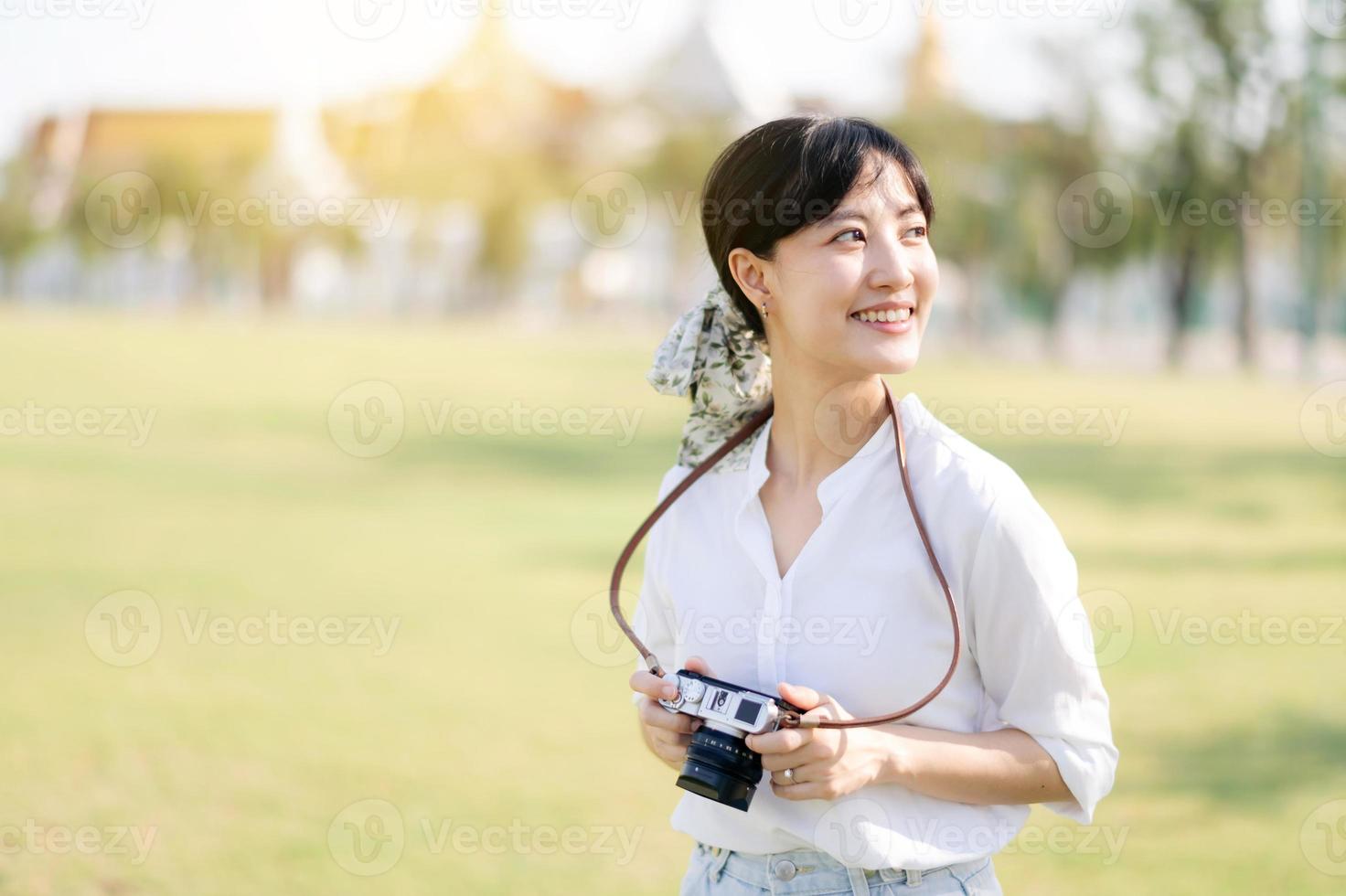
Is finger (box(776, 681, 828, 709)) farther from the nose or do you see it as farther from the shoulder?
the nose

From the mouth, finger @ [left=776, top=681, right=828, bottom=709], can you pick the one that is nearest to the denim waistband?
finger @ [left=776, top=681, right=828, bottom=709]

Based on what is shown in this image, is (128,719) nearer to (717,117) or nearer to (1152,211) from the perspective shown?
(1152,211)

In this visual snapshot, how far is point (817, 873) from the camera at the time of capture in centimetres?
157

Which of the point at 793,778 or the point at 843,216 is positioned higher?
the point at 843,216

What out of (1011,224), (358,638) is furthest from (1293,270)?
(358,638)

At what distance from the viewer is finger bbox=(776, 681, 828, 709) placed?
1479 mm

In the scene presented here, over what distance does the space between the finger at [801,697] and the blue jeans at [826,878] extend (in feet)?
0.71

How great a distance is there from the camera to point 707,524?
176cm

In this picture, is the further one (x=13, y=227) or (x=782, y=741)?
(x=13, y=227)

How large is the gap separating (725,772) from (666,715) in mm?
123

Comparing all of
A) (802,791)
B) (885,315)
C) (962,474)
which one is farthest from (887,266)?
(802,791)

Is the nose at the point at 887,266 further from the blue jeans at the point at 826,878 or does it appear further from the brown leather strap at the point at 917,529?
the blue jeans at the point at 826,878

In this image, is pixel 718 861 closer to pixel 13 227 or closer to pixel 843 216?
pixel 843 216

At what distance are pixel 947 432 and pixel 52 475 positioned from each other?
1277cm
